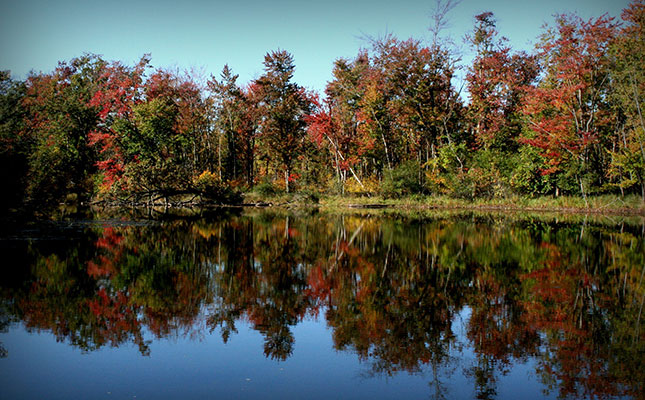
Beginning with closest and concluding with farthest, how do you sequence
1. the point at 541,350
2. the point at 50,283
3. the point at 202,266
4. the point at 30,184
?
the point at 541,350 < the point at 50,283 < the point at 202,266 < the point at 30,184

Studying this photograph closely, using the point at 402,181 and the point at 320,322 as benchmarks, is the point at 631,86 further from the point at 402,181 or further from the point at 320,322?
the point at 320,322

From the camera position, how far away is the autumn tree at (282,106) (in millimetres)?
38656

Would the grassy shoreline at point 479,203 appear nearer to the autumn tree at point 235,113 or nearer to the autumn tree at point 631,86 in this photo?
the autumn tree at point 631,86

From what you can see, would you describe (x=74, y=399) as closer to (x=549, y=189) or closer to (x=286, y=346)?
(x=286, y=346)


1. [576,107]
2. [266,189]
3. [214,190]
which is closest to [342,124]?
[266,189]

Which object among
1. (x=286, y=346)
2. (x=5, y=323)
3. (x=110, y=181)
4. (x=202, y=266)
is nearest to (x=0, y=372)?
(x=5, y=323)

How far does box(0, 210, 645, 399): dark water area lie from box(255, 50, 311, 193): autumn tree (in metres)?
25.6

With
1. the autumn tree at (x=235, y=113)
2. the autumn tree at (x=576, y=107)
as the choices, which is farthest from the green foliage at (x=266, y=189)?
the autumn tree at (x=576, y=107)

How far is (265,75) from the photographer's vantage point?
39062 mm

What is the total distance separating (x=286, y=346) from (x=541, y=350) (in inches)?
123

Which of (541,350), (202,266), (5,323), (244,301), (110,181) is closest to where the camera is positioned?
(541,350)

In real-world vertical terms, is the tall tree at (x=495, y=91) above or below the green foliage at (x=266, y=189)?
above

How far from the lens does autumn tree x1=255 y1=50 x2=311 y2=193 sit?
3866 cm

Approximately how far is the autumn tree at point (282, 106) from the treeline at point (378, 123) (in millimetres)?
101
